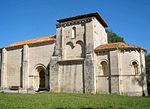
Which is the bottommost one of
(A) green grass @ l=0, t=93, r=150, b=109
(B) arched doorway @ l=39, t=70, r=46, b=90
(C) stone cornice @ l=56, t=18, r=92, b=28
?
(A) green grass @ l=0, t=93, r=150, b=109

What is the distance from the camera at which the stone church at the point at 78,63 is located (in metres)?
24.0

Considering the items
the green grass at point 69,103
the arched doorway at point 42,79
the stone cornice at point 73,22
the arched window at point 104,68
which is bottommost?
the green grass at point 69,103

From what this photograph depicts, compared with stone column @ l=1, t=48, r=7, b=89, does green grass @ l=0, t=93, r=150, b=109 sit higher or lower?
lower

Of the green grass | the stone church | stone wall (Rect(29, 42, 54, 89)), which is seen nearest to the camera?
the green grass

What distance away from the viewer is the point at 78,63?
25891 mm

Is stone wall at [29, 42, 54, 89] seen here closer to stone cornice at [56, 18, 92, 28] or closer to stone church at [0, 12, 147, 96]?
stone church at [0, 12, 147, 96]

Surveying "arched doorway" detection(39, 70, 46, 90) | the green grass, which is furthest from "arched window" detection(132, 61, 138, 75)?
"arched doorway" detection(39, 70, 46, 90)

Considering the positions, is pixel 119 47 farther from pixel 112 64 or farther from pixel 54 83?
pixel 54 83

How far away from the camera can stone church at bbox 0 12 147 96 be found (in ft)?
78.6

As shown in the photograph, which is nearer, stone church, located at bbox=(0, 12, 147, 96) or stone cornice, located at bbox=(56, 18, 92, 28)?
stone church, located at bbox=(0, 12, 147, 96)

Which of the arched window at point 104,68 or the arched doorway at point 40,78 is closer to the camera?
the arched window at point 104,68

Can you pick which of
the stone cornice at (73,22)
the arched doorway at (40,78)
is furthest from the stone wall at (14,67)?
the stone cornice at (73,22)

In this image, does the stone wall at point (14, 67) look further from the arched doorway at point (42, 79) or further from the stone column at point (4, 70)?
the arched doorway at point (42, 79)

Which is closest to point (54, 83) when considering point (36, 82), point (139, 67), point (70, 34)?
point (36, 82)
